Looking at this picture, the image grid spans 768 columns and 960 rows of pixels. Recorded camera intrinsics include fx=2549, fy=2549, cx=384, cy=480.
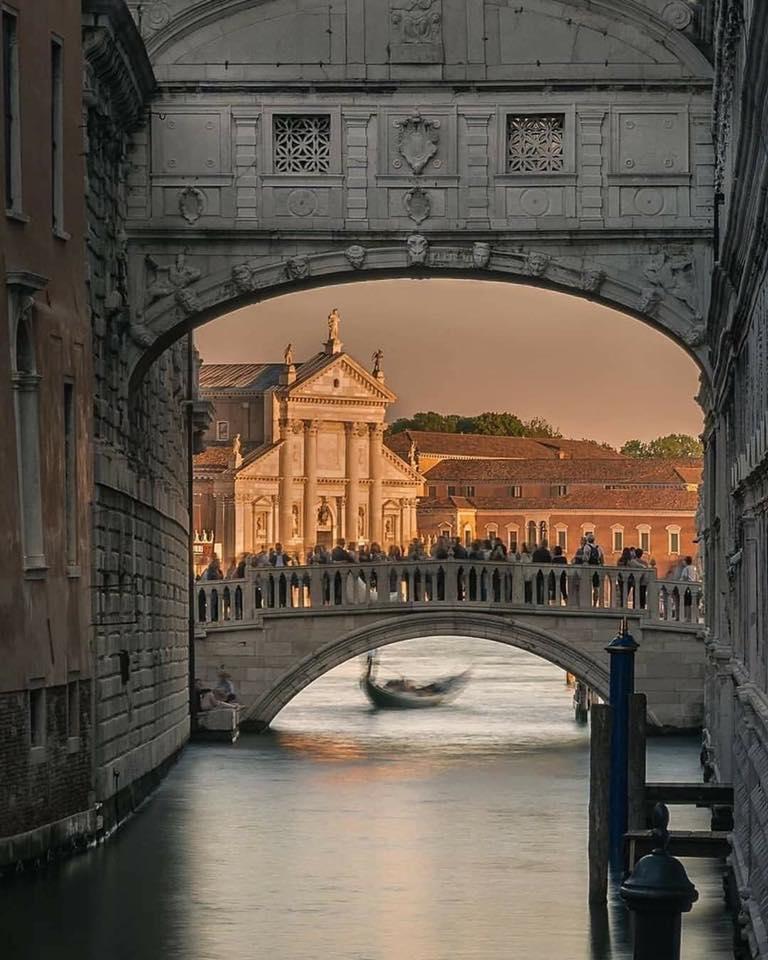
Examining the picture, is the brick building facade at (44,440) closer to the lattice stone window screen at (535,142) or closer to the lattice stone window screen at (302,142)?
the lattice stone window screen at (302,142)

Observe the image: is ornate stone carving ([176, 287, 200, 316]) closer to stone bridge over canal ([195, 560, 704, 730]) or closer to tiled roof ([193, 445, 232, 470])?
stone bridge over canal ([195, 560, 704, 730])

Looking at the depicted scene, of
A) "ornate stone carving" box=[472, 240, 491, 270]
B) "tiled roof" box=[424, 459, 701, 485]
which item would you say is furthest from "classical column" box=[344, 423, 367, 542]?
"ornate stone carving" box=[472, 240, 491, 270]

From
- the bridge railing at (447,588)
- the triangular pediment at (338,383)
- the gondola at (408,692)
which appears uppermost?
the triangular pediment at (338,383)

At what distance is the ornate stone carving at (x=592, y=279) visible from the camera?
664 inches

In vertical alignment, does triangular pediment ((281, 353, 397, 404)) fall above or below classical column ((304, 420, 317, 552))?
above

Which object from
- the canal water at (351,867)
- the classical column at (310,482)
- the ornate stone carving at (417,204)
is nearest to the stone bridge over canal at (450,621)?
the canal water at (351,867)

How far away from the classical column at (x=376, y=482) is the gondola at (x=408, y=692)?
44150mm

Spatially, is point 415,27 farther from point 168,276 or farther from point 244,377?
point 244,377

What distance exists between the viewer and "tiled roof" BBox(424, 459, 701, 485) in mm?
76000

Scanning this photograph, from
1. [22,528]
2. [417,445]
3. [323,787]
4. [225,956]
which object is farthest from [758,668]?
[417,445]

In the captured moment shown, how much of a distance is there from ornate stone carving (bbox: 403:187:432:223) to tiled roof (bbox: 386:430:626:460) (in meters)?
66.2

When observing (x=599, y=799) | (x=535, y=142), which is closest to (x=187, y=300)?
(x=535, y=142)

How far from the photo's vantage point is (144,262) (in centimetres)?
1686

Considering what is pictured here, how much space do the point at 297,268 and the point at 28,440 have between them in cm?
430
